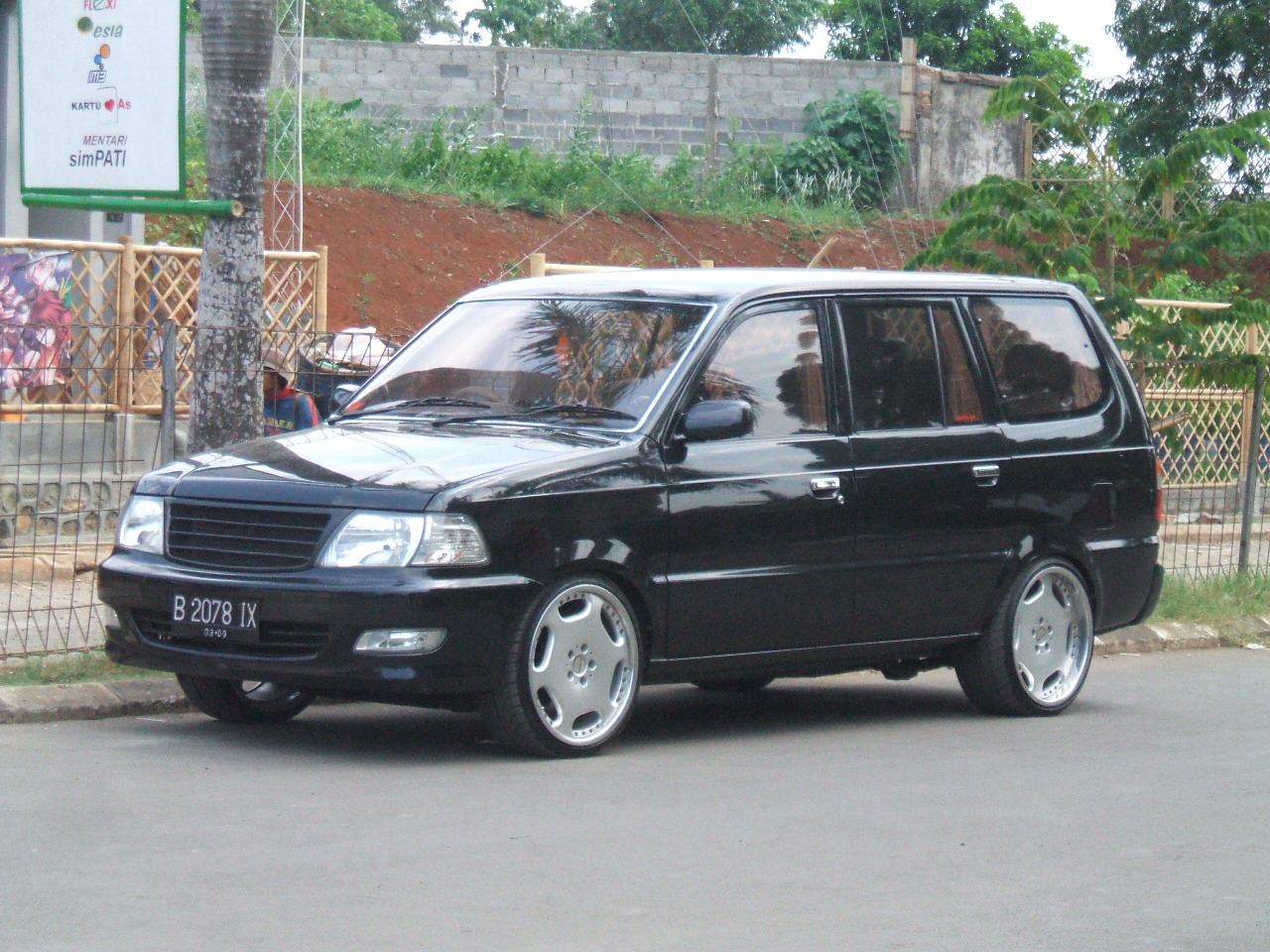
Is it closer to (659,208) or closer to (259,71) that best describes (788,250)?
(659,208)

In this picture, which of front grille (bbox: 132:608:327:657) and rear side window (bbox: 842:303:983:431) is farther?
rear side window (bbox: 842:303:983:431)

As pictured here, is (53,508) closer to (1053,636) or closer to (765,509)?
(765,509)

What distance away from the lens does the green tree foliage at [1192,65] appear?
115 ft

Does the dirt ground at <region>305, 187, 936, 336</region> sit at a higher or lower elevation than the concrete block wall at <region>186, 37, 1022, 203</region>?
lower

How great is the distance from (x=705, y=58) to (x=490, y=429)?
2550cm

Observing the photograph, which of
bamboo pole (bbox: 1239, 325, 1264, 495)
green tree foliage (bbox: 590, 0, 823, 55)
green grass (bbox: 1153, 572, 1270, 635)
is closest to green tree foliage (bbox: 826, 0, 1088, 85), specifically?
green tree foliage (bbox: 590, 0, 823, 55)

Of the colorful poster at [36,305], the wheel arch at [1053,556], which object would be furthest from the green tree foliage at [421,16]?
the wheel arch at [1053,556]

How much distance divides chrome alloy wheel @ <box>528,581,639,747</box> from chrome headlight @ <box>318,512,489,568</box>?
404 mm

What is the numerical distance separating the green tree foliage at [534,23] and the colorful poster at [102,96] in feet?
148

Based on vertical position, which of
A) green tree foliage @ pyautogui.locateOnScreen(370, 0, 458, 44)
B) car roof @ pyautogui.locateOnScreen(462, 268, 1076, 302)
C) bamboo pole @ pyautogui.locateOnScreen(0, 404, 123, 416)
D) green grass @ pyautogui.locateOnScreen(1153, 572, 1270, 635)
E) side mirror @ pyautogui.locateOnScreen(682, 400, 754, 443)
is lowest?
green grass @ pyautogui.locateOnScreen(1153, 572, 1270, 635)

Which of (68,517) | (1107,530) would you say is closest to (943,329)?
(1107,530)

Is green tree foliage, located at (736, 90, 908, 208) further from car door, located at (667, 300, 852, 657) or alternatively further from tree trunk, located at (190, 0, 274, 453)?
car door, located at (667, 300, 852, 657)

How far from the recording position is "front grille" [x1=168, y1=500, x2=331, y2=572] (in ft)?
24.0

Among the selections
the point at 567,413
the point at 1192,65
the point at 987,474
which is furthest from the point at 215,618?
the point at 1192,65
